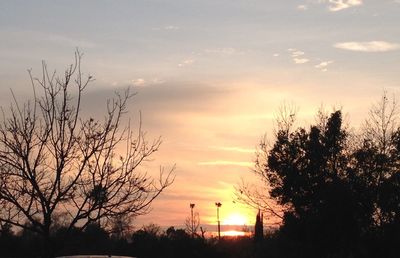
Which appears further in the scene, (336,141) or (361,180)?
(336,141)

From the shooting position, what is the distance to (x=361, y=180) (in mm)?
37344

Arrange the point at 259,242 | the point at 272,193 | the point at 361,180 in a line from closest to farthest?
the point at 361,180 < the point at 272,193 < the point at 259,242

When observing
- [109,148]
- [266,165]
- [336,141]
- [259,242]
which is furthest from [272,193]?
[109,148]

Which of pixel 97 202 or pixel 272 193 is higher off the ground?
pixel 272 193

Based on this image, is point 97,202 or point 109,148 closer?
point 97,202

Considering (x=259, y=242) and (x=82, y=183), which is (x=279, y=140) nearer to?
(x=259, y=242)

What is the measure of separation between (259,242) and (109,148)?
40.5m

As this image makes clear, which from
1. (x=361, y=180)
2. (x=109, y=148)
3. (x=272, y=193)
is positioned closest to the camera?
(x=109, y=148)

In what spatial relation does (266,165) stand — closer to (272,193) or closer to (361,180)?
(272,193)

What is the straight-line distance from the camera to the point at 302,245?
38.3 meters

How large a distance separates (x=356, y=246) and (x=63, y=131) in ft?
88.5

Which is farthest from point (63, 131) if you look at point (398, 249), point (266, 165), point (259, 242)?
point (259, 242)

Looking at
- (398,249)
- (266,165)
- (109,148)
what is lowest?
(398,249)

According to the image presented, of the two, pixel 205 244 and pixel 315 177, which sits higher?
pixel 315 177
